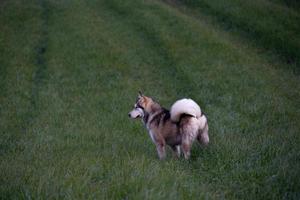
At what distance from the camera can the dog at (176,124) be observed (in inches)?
326

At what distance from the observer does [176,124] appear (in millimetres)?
8797

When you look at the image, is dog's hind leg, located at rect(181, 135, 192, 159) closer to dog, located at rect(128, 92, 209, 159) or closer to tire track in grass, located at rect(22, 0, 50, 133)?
dog, located at rect(128, 92, 209, 159)

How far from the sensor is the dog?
8.27 metres

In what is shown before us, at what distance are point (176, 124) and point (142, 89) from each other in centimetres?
812

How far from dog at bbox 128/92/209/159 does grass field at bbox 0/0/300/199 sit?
344 mm

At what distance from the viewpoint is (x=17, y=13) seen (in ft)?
95.8

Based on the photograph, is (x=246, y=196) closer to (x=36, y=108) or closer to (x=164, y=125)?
(x=164, y=125)

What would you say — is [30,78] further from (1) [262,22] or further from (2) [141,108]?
(1) [262,22]

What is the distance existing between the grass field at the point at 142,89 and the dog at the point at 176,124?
0.34 m

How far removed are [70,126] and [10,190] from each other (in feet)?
20.0

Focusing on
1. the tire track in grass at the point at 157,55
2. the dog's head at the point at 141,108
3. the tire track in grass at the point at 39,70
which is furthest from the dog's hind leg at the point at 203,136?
the tire track in grass at the point at 157,55

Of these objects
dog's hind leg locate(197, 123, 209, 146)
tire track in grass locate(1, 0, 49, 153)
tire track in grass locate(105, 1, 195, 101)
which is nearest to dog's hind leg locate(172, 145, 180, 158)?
dog's hind leg locate(197, 123, 209, 146)

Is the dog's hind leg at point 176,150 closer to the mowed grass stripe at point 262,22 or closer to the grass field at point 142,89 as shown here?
the grass field at point 142,89

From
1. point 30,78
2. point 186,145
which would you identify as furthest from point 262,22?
point 186,145
